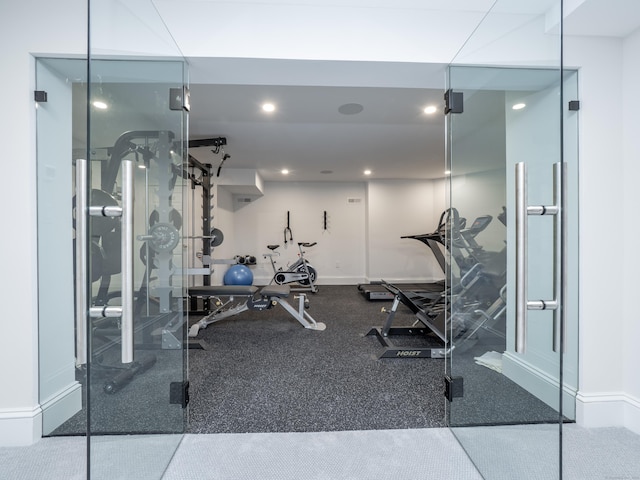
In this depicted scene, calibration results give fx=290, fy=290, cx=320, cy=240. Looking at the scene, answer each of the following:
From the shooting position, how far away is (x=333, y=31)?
5.31ft

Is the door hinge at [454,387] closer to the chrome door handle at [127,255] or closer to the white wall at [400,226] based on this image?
the chrome door handle at [127,255]

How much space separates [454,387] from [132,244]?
173 centimetres

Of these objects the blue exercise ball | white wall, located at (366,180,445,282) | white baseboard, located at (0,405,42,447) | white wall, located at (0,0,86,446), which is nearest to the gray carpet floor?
white baseboard, located at (0,405,42,447)

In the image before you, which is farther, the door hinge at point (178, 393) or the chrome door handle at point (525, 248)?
the door hinge at point (178, 393)

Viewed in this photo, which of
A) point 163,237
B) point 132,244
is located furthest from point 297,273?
point 132,244

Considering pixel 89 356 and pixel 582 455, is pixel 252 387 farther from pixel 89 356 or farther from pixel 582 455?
pixel 582 455

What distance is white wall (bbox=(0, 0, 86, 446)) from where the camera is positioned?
1.52 metres

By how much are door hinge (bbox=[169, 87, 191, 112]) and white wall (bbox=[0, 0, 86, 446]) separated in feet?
1.68

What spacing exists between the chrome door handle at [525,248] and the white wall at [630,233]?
119 cm

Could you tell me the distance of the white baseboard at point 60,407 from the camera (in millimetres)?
1570

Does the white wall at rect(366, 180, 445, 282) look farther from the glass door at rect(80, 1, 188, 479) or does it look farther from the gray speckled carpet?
the glass door at rect(80, 1, 188, 479)

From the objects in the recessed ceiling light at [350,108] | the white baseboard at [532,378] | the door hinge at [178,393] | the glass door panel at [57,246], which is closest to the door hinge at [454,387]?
the white baseboard at [532,378]

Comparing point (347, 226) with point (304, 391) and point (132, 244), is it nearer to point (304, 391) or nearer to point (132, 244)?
point (304, 391)

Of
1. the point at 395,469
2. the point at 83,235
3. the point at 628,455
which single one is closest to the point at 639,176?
the point at 628,455
